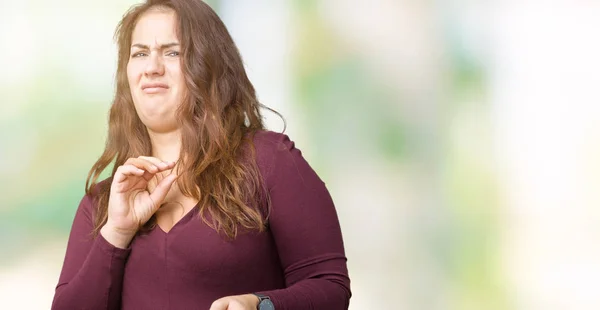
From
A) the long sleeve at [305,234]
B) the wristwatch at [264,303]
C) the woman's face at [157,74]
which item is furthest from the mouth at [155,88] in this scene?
the wristwatch at [264,303]

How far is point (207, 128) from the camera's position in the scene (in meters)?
1.97

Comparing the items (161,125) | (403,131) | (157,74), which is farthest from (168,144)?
(403,131)

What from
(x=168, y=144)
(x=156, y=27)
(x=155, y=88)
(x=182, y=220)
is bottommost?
(x=182, y=220)

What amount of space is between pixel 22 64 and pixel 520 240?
1.83 metres

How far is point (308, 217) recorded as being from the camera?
1.89m

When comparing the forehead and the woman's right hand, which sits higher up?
the forehead

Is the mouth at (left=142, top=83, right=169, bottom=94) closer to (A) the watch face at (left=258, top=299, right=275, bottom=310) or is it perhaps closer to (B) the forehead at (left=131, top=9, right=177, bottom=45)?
(B) the forehead at (left=131, top=9, right=177, bottom=45)

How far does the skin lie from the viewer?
6.21 ft

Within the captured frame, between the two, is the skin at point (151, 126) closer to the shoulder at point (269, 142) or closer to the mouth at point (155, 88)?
the mouth at point (155, 88)

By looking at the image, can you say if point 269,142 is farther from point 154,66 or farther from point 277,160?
point 154,66

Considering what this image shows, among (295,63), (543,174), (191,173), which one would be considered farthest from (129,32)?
(543,174)

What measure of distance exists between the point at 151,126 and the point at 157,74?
111 mm

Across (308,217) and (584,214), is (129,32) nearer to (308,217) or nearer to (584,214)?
(308,217)

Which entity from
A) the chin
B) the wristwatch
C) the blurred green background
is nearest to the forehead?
the chin
